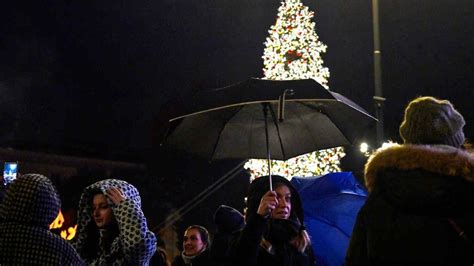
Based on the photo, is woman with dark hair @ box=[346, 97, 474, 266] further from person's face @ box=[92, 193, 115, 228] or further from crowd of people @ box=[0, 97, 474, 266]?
person's face @ box=[92, 193, 115, 228]

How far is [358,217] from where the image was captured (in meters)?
→ 3.31

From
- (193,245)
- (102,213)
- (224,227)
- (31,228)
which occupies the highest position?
(31,228)

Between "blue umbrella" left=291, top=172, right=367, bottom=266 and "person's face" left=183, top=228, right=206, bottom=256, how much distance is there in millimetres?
2284

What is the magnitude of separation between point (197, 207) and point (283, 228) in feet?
87.1

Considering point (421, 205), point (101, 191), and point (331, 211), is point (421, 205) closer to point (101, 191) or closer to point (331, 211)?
point (101, 191)

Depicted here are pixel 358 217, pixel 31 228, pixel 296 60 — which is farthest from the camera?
pixel 296 60

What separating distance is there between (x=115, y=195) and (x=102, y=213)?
8.1 inches

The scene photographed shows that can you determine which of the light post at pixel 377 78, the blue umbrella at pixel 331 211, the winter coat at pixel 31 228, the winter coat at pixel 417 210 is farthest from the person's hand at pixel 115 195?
the light post at pixel 377 78

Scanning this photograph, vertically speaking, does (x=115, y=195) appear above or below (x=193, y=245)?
above

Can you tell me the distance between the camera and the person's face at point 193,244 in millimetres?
8570

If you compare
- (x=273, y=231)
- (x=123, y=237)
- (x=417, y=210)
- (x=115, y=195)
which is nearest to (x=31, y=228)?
(x=123, y=237)

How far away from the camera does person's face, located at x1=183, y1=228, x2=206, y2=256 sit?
8570 millimetres

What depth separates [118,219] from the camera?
473cm

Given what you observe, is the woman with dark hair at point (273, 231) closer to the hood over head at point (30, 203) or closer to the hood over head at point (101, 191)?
the hood over head at point (101, 191)
